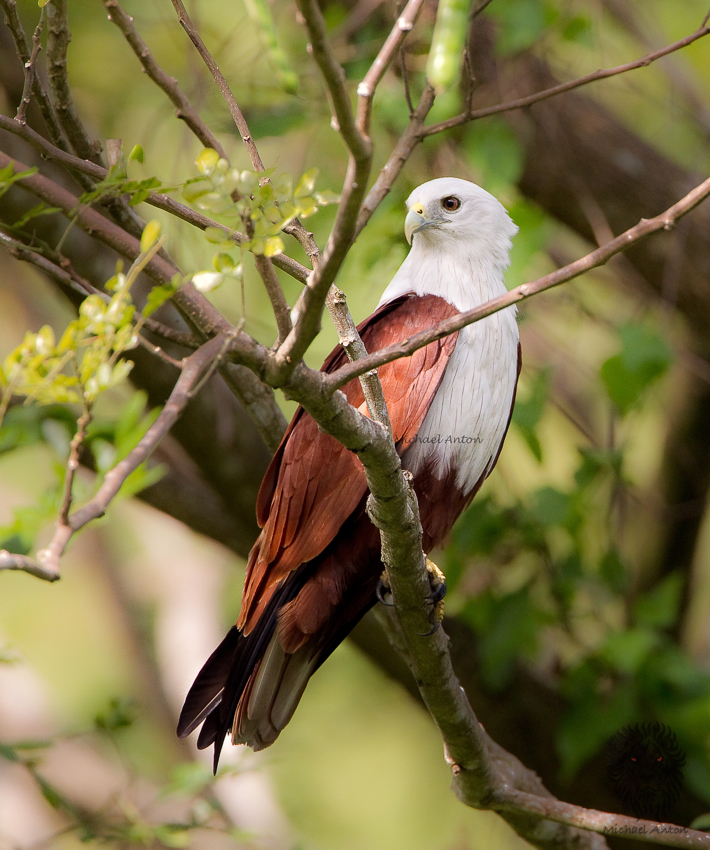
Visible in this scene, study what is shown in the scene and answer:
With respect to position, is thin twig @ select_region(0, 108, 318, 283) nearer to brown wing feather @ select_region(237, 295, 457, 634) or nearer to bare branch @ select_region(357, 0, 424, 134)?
bare branch @ select_region(357, 0, 424, 134)

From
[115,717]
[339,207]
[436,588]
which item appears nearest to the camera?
[339,207]

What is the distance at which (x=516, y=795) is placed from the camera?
8.70 ft

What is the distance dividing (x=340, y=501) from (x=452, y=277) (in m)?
0.91

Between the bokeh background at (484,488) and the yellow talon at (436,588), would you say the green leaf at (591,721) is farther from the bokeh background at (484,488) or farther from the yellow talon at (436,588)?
the yellow talon at (436,588)

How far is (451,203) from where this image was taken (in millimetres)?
3137

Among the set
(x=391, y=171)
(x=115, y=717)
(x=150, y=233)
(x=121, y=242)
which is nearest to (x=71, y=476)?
→ (x=150, y=233)

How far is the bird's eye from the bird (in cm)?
35

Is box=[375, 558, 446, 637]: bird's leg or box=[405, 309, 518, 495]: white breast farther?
box=[405, 309, 518, 495]: white breast

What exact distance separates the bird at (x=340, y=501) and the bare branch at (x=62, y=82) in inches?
36.8

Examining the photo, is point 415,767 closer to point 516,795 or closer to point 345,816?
point 345,816

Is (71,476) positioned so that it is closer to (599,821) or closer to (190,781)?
(599,821)

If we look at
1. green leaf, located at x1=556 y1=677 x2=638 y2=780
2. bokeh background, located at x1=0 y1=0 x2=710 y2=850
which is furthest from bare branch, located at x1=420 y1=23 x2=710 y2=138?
green leaf, located at x1=556 y1=677 x2=638 y2=780

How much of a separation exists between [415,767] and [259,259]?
6217 mm

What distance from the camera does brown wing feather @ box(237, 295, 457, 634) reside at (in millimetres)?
2617
